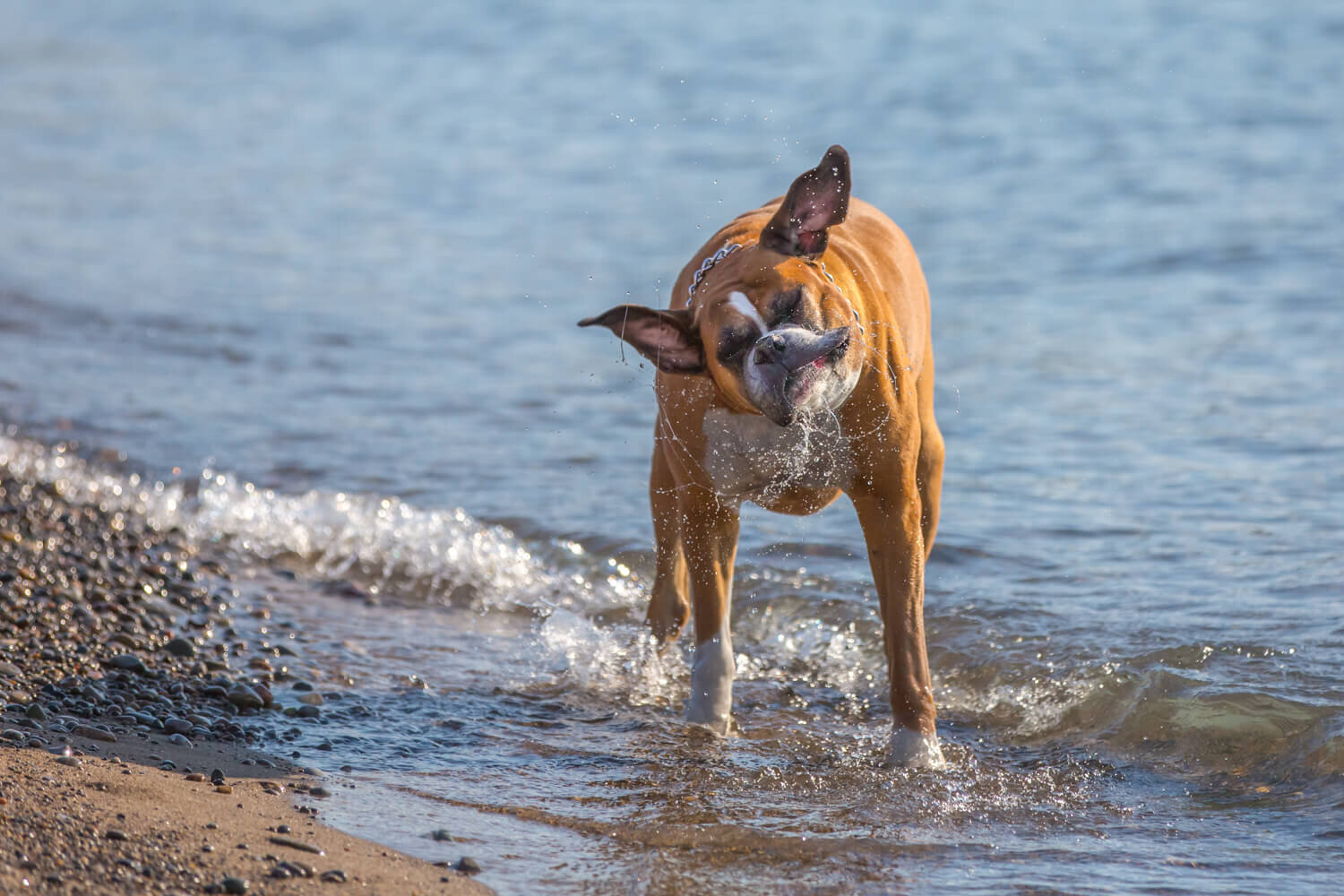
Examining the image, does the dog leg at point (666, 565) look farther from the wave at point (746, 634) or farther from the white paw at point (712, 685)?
the white paw at point (712, 685)

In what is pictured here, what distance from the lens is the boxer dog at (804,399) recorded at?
455 cm

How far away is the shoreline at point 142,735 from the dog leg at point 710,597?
1.47 meters

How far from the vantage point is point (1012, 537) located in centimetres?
830

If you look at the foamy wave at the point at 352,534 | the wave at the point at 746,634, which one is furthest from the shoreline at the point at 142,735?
the wave at the point at 746,634

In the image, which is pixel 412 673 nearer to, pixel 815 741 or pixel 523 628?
pixel 523 628

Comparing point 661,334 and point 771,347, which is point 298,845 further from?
point 771,347

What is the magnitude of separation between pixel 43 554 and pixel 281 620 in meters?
1.17

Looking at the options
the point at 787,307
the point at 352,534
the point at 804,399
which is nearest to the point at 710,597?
the point at 804,399

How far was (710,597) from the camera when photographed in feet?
18.7

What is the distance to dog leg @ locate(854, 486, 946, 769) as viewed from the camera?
17.0ft

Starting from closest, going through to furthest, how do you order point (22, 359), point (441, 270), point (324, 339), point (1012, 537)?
point (1012, 537) → point (22, 359) → point (324, 339) → point (441, 270)

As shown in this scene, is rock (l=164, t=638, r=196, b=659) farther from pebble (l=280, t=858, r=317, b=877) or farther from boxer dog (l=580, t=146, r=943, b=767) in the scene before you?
pebble (l=280, t=858, r=317, b=877)

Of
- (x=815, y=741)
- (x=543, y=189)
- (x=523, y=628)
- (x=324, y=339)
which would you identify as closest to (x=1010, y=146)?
(x=543, y=189)

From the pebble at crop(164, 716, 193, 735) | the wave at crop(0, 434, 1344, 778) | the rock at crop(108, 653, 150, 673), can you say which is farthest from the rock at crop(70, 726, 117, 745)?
the wave at crop(0, 434, 1344, 778)
